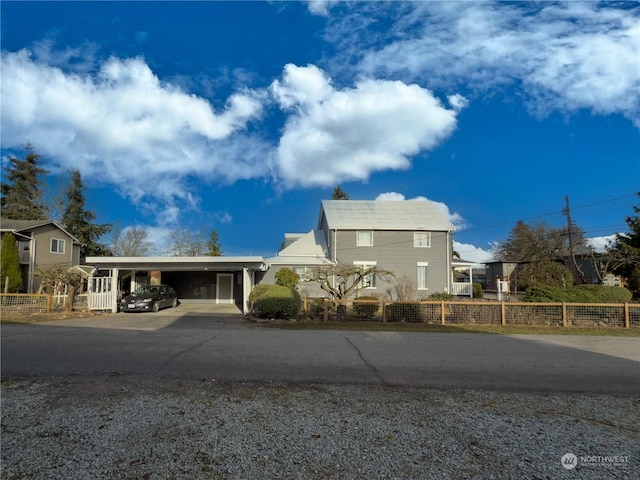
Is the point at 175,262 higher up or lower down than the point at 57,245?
lower down

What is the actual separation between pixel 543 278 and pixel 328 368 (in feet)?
47.6

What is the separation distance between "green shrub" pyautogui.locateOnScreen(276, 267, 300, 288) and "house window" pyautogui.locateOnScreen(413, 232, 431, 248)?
31.7 feet

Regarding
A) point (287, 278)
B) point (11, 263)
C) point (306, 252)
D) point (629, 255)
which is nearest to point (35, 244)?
point (11, 263)

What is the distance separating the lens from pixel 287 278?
71.1ft

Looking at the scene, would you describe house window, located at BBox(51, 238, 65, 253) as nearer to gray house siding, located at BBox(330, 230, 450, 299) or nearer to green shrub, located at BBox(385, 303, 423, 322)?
gray house siding, located at BBox(330, 230, 450, 299)

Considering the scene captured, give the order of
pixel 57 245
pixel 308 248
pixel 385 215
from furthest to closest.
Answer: pixel 57 245 → pixel 385 215 → pixel 308 248

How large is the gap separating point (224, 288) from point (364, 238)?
33.5 feet

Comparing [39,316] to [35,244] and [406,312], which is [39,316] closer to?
[406,312]

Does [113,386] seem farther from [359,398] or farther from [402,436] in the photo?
[402,436]

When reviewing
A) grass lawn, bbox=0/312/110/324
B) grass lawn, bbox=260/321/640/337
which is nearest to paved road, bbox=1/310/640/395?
grass lawn, bbox=260/321/640/337

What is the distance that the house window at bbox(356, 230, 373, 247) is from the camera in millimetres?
26922

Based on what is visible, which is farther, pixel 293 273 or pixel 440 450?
pixel 293 273

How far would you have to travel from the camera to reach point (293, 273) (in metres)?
21.9

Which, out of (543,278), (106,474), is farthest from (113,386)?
(543,278)
